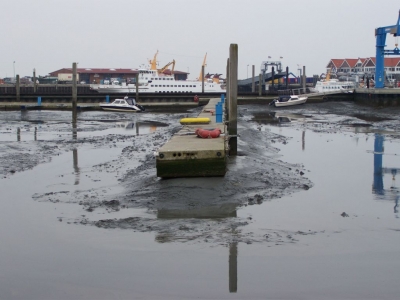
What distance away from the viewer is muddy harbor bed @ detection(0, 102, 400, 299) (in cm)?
689

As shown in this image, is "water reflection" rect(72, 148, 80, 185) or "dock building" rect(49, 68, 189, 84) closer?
"water reflection" rect(72, 148, 80, 185)

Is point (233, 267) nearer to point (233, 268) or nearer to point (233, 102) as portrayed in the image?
point (233, 268)

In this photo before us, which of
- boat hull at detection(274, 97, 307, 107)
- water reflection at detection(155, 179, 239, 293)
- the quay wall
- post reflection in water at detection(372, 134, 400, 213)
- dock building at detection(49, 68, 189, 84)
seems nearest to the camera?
water reflection at detection(155, 179, 239, 293)

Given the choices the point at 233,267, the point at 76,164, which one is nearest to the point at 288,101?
the point at 76,164

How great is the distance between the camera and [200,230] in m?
8.91

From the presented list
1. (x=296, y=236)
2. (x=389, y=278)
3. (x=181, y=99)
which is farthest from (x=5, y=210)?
(x=181, y=99)

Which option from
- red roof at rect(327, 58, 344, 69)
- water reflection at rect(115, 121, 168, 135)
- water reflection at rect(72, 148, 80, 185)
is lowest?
water reflection at rect(72, 148, 80, 185)

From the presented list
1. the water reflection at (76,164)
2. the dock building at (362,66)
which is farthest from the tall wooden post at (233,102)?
the dock building at (362,66)

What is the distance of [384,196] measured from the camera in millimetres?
11969

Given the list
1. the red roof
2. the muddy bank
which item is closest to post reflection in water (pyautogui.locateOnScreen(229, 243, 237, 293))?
the muddy bank

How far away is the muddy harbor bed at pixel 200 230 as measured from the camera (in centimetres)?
689

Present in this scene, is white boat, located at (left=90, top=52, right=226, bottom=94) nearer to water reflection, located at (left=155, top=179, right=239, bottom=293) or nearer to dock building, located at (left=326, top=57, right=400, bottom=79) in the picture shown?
dock building, located at (left=326, top=57, right=400, bottom=79)

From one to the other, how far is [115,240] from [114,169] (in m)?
6.74

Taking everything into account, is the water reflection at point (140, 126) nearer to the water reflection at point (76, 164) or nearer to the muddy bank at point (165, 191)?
the muddy bank at point (165, 191)
